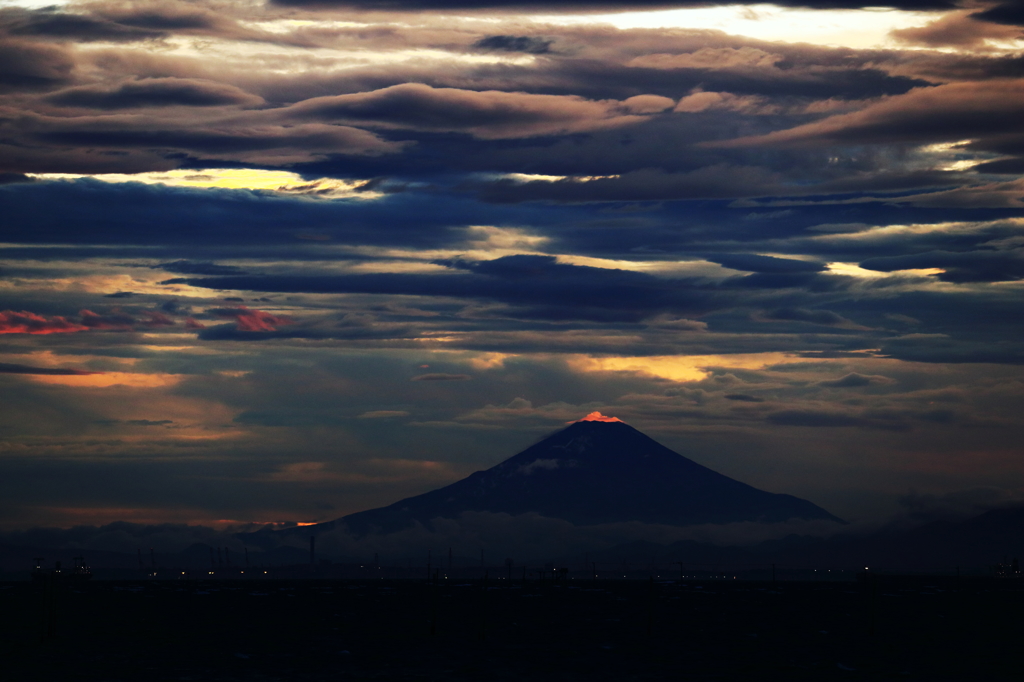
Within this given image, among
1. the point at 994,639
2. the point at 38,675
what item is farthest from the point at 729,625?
the point at 38,675

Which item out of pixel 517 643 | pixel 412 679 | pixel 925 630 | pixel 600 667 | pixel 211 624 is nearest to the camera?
pixel 412 679

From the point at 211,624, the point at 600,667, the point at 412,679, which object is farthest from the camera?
the point at 211,624

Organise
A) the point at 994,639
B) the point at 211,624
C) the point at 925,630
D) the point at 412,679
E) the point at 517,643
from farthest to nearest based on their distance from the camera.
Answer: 1. the point at 211,624
2. the point at 925,630
3. the point at 994,639
4. the point at 517,643
5. the point at 412,679

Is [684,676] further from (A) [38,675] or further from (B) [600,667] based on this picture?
(A) [38,675]

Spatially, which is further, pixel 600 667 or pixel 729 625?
pixel 729 625

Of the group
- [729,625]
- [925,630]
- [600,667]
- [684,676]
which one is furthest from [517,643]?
[925,630]

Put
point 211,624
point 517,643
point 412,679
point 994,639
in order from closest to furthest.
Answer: point 412,679
point 517,643
point 994,639
point 211,624

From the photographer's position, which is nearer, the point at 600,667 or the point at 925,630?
the point at 600,667

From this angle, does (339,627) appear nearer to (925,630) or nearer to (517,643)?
(517,643)
